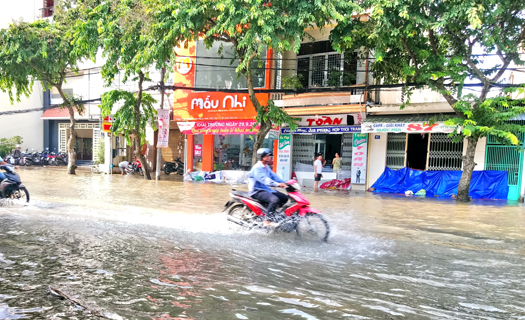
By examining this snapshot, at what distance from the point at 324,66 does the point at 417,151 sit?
5.56 metres

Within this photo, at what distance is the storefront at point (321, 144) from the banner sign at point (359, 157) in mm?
43

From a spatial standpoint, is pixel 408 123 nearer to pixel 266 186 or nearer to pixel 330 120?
pixel 330 120

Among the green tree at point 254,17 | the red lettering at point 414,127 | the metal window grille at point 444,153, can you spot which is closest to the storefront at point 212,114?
the green tree at point 254,17

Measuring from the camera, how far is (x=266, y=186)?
7.38 m

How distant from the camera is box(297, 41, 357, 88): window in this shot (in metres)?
17.6

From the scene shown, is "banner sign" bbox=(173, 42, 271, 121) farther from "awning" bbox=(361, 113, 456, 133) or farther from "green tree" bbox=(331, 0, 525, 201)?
"green tree" bbox=(331, 0, 525, 201)

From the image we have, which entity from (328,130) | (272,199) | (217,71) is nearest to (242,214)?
(272,199)

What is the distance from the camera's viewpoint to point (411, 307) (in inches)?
156

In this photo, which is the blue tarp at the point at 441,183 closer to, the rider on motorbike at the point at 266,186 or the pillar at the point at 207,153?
the pillar at the point at 207,153

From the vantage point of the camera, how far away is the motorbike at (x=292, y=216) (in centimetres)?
682

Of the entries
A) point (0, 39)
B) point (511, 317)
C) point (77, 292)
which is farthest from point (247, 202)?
point (0, 39)

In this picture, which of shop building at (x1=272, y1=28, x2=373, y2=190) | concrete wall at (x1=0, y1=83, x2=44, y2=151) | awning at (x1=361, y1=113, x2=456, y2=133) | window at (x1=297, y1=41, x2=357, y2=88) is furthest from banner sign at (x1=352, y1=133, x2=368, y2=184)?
concrete wall at (x1=0, y1=83, x2=44, y2=151)

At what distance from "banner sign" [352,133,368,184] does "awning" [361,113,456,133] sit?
1.13 meters

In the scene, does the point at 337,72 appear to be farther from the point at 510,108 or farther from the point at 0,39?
the point at 0,39
